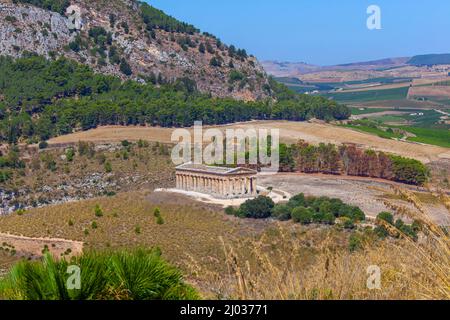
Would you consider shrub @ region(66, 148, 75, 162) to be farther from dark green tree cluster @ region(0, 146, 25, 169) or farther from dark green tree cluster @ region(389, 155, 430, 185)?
dark green tree cluster @ region(389, 155, 430, 185)

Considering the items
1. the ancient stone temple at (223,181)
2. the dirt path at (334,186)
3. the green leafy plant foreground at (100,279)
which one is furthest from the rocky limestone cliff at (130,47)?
the green leafy plant foreground at (100,279)

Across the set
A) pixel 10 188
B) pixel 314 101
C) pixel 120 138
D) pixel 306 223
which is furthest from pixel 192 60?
pixel 306 223

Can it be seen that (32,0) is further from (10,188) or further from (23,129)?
(10,188)

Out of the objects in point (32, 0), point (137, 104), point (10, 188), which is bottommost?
point (10, 188)

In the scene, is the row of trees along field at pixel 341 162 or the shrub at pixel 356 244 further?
the row of trees along field at pixel 341 162

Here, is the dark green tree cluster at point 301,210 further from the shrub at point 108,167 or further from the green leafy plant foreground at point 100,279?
the green leafy plant foreground at point 100,279

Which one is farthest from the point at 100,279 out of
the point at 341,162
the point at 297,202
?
the point at 341,162
